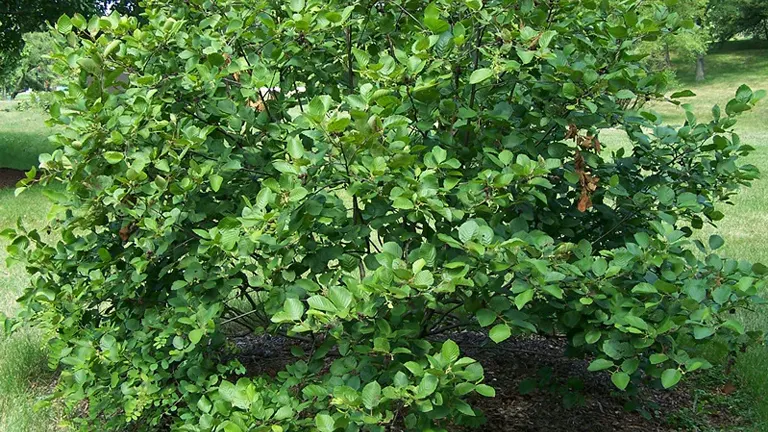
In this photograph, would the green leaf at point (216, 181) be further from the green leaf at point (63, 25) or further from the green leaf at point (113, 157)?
the green leaf at point (63, 25)

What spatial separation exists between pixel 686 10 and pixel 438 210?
30423 mm

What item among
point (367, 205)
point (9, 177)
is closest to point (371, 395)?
point (367, 205)

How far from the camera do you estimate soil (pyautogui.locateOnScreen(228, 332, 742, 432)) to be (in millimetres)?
3467

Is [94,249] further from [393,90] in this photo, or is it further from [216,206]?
[393,90]

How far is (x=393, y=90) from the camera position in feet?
8.16

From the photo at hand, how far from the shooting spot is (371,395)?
2203mm

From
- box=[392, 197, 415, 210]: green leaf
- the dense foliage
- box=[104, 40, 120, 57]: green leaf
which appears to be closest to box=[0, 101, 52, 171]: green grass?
the dense foliage

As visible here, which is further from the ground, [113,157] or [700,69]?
[113,157]

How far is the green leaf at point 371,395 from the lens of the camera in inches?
86.4

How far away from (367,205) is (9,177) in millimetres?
12494

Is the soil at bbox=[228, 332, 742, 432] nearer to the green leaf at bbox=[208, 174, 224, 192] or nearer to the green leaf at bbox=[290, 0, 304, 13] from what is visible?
the green leaf at bbox=[208, 174, 224, 192]

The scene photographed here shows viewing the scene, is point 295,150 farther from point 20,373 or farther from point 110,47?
point 20,373

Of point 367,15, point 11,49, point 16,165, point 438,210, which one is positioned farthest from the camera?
point 16,165

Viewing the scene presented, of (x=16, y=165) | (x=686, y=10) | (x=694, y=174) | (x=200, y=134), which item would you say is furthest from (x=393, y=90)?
(x=686, y=10)
